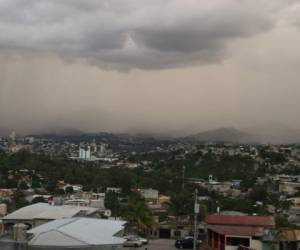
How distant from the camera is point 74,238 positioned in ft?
56.6

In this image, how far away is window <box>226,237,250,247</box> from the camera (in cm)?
3778

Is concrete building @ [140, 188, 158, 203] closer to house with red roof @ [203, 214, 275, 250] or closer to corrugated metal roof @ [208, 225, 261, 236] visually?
house with red roof @ [203, 214, 275, 250]

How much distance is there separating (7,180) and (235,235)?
246ft

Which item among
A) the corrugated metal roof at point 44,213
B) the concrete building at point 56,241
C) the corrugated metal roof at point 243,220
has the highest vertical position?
the concrete building at point 56,241

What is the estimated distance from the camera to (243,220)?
3984 centimetres

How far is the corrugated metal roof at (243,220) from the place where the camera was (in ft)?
127

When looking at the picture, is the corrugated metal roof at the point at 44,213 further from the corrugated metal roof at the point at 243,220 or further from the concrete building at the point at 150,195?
the concrete building at the point at 150,195

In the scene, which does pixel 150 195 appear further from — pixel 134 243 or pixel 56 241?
pixel 56 241

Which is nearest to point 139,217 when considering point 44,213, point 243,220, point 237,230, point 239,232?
point 243,220

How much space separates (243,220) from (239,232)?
174cm

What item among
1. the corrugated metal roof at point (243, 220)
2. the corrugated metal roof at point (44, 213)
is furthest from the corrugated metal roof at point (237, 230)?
the corrugated metal roof at point (44, 213)

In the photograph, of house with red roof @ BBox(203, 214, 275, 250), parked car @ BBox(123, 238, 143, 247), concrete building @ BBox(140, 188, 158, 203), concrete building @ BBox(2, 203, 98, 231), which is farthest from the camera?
concrete building @ BBox(140, 188, 158, 203)

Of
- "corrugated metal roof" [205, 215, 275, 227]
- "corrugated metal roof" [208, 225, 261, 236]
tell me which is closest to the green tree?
"corrugated metal roof" [205, 215, 275, 227]

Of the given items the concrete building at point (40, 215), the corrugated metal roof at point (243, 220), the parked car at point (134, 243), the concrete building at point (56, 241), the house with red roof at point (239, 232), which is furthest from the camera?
the parked car at point (134, 243)
